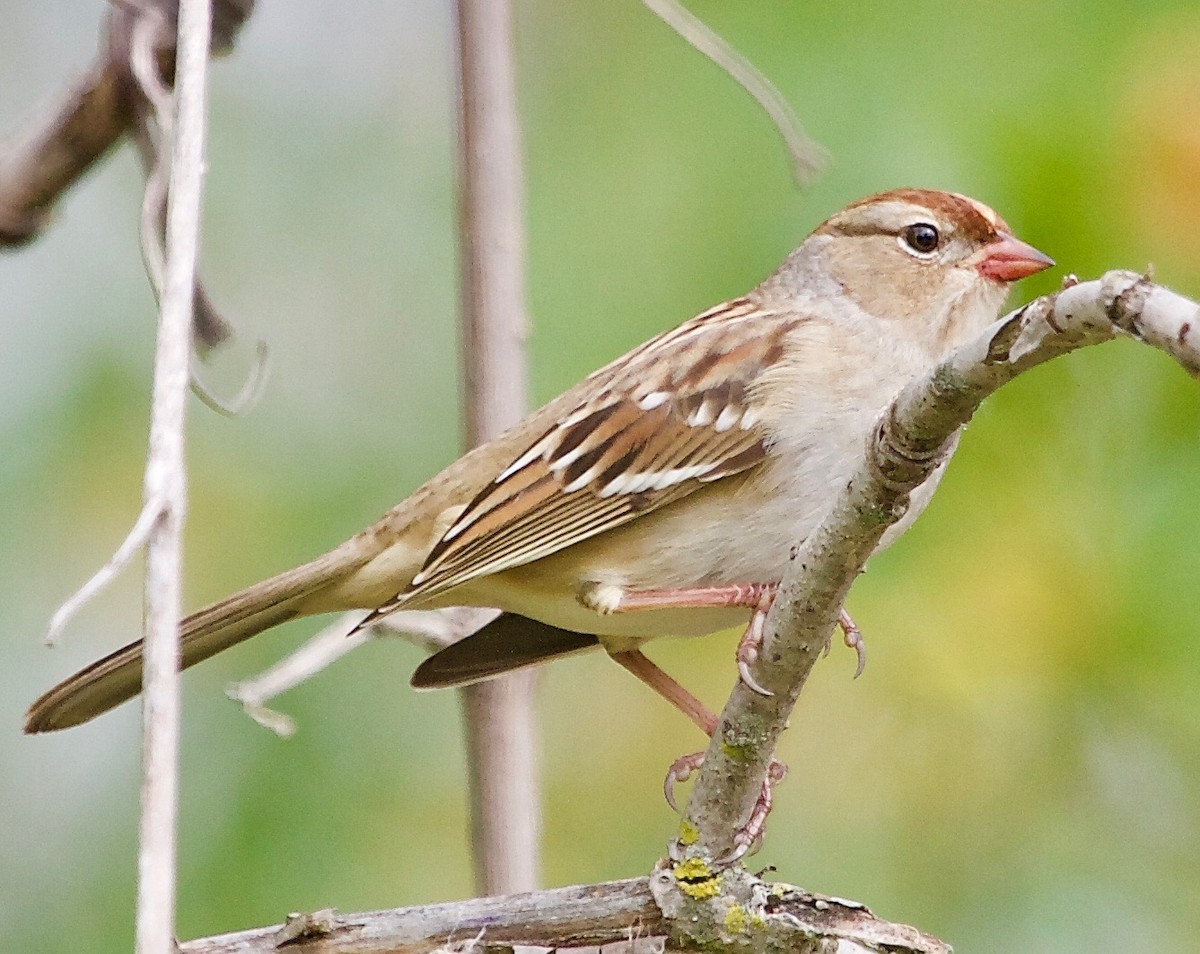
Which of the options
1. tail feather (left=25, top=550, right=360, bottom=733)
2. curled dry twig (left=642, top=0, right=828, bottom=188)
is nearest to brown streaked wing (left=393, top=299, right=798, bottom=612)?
tail feather (left=25, top=550, right=360, bottom=733)

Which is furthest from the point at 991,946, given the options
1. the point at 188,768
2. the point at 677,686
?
the point at 188,768

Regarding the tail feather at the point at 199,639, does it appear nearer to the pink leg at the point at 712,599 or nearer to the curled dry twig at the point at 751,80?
the pink leg at the point at 712,599

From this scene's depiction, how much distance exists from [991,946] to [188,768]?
167 centimetres

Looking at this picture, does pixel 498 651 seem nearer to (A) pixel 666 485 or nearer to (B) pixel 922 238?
(A) pixel 666 485

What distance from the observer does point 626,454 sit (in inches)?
111

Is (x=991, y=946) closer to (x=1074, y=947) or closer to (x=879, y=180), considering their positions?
(x=1074, y=947)

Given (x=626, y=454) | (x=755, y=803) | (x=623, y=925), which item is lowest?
(x=623, y=925)

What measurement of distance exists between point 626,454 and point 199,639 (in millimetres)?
826

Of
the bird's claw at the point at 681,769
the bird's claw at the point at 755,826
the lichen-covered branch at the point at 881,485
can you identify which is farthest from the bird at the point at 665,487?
the lichen-covered branch at the point at 881,485

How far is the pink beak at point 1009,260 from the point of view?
2.77 m

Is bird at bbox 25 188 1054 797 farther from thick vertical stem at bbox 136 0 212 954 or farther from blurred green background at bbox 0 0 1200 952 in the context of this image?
thick vertical stem at bbox 136 0 212 954

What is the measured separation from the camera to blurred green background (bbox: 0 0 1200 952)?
9.43 ft

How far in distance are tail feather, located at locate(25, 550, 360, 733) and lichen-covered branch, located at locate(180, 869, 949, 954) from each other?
79cm

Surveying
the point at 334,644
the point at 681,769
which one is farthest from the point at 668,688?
the point at 334,644
